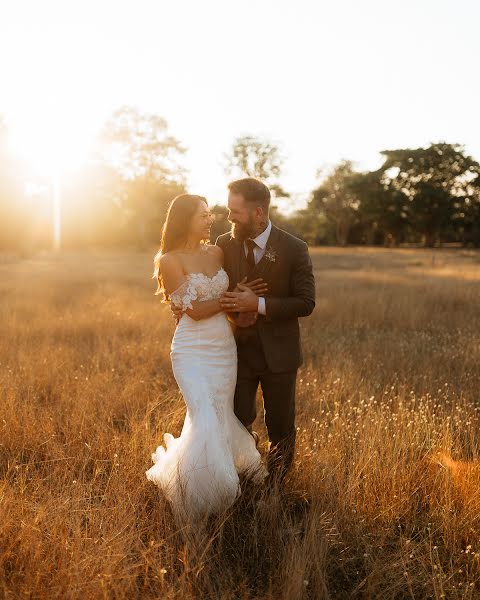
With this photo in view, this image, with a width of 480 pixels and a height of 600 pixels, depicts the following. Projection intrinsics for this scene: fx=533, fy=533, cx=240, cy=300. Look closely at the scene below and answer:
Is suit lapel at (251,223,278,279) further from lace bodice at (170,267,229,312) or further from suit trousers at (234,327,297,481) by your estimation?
suit trousers at (234,327,297,481)

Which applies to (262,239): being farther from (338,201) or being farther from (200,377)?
(338,201)

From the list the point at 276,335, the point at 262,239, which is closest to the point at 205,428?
the point at 276,335

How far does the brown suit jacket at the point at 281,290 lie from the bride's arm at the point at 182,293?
33cm

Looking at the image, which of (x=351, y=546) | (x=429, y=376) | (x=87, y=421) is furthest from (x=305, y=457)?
(x=429, y=376)

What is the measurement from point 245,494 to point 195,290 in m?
1.47

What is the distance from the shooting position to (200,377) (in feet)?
12.0

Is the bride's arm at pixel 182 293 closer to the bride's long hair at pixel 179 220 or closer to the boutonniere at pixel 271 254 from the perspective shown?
the bride's long hair at pixel 179 220

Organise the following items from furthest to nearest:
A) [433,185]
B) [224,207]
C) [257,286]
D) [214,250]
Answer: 1. [433,185]
2. [224,207]
3. [214,250]
4. [257,286]

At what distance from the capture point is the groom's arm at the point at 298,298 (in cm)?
362

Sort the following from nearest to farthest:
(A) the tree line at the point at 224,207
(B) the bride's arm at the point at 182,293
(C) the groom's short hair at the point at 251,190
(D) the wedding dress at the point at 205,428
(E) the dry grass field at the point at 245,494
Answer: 1. (E) the dry grass field at the point at 245,494
2. (D) the wedding dress at the point at 205,428
3. (C) the groom's short hair at the point at 251,190
4. (B) the bride's arm at the point at 182,293
5. (A) the tree line at the point at 224,207

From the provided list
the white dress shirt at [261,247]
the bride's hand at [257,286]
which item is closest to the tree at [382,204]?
the white dress shirt at [261,247]

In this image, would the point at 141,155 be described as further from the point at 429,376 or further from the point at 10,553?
the point at 10,553

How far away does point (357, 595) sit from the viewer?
2.89 metres

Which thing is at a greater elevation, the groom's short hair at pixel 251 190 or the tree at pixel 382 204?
the tree at pixel 382 204
